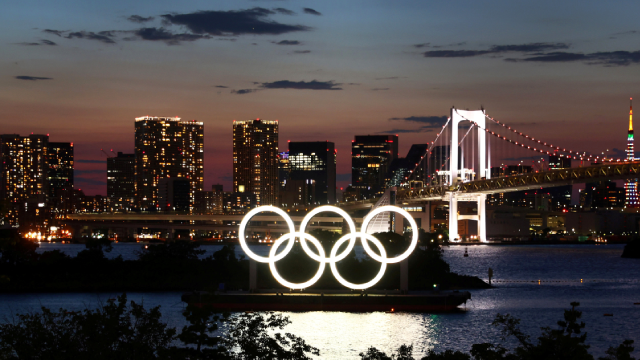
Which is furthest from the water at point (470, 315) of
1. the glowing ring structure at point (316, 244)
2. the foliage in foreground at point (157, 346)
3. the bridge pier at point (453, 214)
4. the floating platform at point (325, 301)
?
the bridge pier at point (453, 214)

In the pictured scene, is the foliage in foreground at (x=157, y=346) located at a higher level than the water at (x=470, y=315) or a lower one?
higher

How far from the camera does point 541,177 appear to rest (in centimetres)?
7119

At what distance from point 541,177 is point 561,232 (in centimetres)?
6746

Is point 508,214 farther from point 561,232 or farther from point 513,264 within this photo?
point 513,264

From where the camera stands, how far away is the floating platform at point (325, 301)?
29.3 m

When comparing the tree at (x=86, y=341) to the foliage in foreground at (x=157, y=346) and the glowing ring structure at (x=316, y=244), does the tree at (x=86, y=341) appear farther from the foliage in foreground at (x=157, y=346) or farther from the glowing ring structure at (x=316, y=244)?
the glowing ring structure at (x=316, y=244)

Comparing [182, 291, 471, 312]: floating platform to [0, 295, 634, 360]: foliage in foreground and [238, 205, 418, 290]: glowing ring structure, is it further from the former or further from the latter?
[0, 295, 634, 360]: foliage in foreground

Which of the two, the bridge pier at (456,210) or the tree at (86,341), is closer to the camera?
the tree at (86,341)

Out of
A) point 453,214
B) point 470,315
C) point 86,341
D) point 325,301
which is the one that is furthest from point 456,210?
point 86,341

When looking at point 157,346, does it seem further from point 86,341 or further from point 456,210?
point 456,210

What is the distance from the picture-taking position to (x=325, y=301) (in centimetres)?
2967

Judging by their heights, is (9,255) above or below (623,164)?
below

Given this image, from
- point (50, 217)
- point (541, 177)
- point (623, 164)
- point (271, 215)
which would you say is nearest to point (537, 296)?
point (623, 164)

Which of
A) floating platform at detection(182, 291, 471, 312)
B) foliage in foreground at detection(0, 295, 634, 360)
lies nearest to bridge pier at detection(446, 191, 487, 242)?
floating platform at detection(182, 291, 471, 312)
